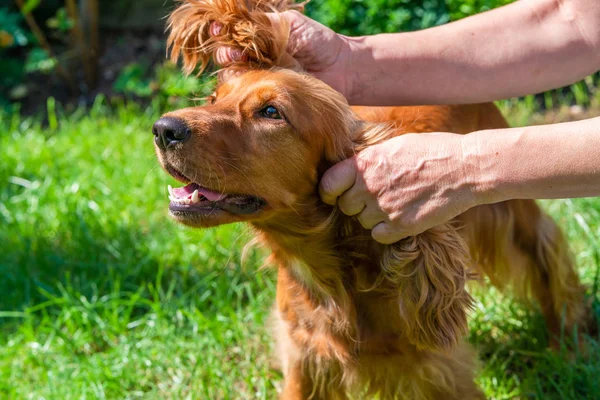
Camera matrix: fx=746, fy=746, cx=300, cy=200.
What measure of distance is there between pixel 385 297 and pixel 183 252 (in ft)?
5.49

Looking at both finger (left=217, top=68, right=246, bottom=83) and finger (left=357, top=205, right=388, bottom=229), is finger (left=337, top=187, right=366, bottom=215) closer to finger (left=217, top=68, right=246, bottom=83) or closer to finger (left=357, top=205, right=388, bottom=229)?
finger (left=357, top=205, right=388, bottom=229)

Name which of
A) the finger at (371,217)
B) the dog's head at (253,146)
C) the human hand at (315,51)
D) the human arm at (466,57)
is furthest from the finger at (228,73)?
the finger at (371,217)

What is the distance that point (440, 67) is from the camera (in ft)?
9.52

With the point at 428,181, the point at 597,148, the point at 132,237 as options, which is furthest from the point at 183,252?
the point at 597,148

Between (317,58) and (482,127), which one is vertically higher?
(317,58)

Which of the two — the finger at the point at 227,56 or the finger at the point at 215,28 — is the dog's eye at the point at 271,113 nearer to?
the finger at the point at 227,56

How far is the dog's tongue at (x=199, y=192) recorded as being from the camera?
2287 millimetres

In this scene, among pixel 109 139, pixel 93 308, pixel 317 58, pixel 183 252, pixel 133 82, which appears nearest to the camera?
pixel 317 58

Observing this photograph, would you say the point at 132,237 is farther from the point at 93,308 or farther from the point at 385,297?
the point at 385,297

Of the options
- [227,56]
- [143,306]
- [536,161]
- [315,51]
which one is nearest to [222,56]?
[227,56]

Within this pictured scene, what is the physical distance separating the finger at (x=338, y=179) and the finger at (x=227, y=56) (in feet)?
1.92

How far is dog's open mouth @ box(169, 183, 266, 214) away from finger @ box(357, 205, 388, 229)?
1.04 ft

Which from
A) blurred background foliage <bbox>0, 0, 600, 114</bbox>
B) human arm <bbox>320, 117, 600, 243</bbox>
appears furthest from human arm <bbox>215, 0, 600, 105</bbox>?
blurred background foliage <bbox>0, 0, 600, 114</bbox>

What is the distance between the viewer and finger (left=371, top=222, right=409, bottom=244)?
90.7 inches
